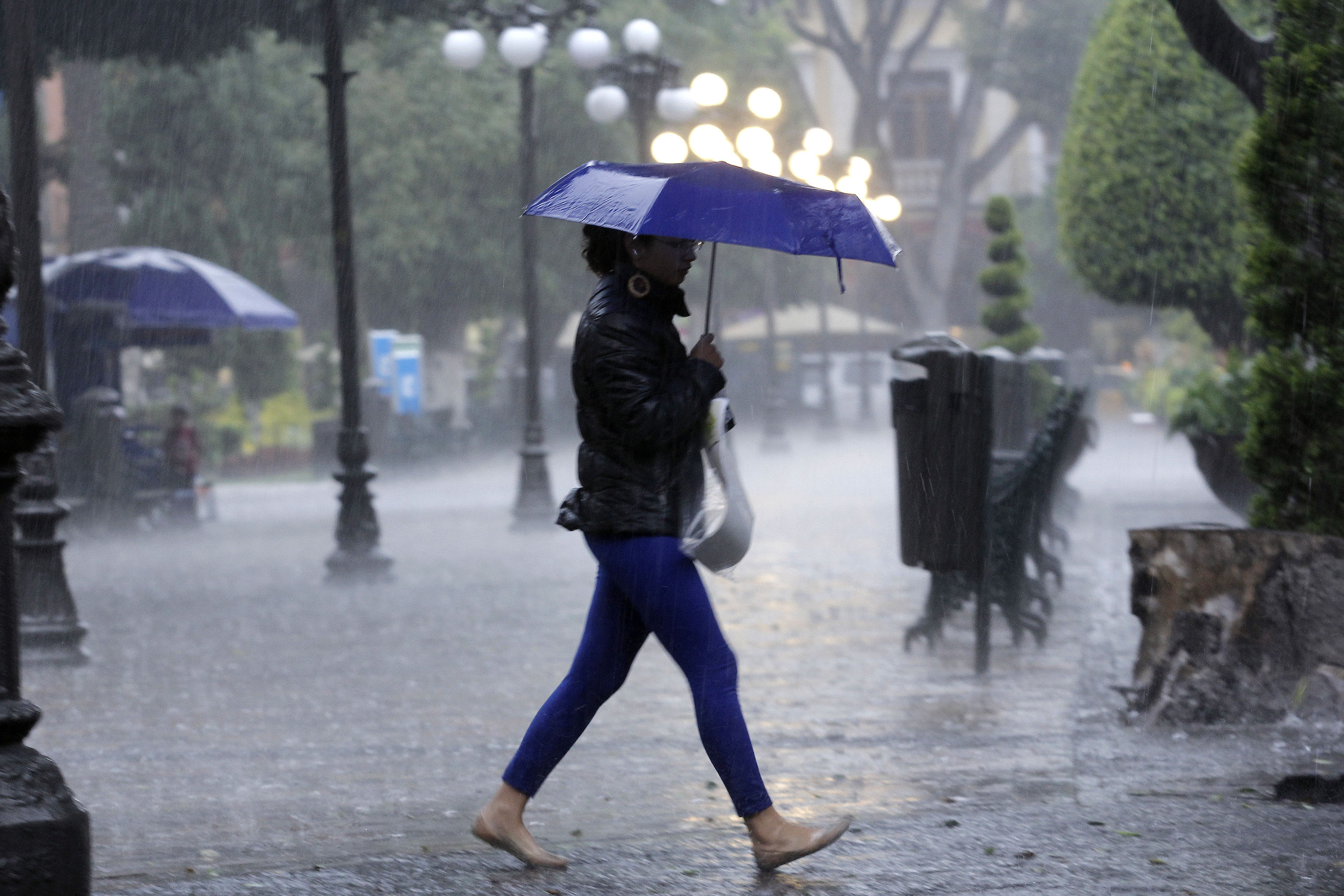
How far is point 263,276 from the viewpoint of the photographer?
95.5 ft

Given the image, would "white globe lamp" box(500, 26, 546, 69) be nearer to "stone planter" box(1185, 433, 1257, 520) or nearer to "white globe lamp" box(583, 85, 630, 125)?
"white globe lamp" box(583, 85, 630, 125)

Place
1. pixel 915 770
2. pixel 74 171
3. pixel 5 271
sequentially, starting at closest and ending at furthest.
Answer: pixel 5 271 → pixel 915 770 → pixel 74 171

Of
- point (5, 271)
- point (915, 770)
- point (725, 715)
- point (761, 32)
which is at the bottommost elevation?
point (915, 770)

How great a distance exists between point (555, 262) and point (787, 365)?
46.7 ft

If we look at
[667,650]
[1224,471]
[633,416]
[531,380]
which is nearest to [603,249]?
[633,416]

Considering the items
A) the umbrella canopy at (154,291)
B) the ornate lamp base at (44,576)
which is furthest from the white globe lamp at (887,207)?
the ornate lamp base at (44,576)

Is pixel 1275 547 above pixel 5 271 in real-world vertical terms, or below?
below

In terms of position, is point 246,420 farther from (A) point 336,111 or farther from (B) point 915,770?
(B) point 915,770

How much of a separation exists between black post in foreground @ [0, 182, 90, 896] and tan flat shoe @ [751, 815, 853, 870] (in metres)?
1.66

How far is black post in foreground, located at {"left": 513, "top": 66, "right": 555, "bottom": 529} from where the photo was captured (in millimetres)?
16188

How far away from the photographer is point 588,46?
55.3 feet

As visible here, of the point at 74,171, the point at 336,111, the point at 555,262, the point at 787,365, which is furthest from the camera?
the point at 787,365

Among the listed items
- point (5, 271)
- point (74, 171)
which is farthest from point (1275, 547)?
point (74, 171)

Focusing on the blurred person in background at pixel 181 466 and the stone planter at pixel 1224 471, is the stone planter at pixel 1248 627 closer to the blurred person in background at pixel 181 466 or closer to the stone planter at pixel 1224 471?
the stone planter at pixel 1224 471
